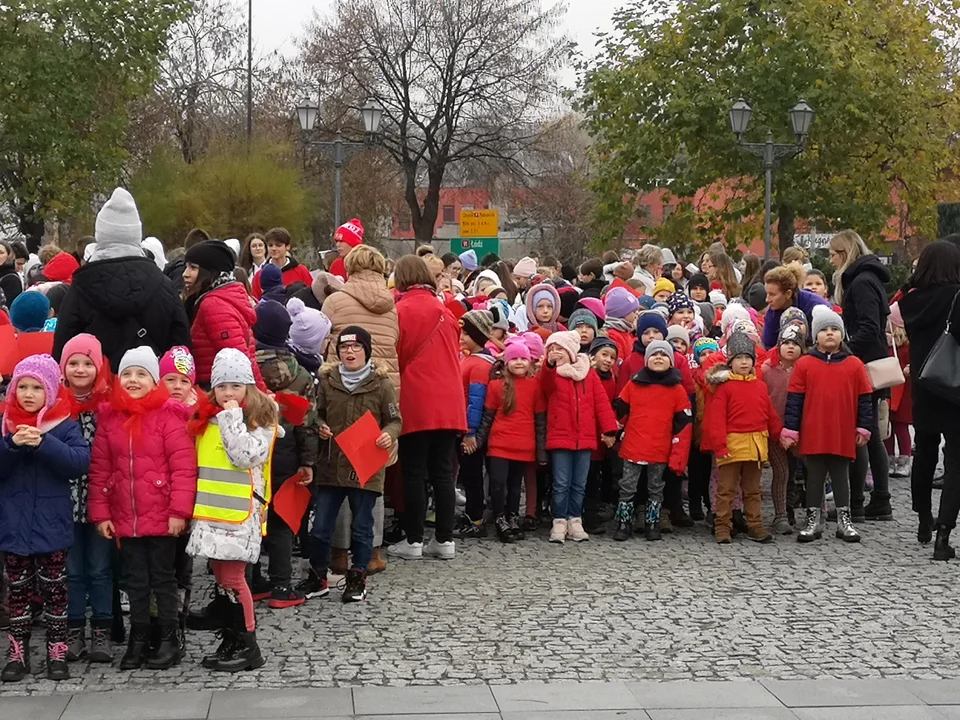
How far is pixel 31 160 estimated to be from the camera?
33.0 metres

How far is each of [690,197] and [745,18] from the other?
423 centimetres

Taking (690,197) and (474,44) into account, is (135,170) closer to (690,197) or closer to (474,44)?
(474,44)

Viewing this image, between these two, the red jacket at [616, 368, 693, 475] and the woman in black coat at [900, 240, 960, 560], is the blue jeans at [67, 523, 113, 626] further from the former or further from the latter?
the woman in black coat at [900, 240, 960, 560]

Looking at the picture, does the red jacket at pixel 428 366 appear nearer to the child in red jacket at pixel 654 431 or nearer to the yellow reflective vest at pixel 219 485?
the child in red jacket at pixel 654 431

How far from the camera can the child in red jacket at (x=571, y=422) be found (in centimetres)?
957

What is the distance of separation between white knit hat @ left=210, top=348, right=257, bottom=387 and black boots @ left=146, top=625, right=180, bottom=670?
1.20 metres

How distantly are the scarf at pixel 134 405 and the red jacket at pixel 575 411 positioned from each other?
3.78 m

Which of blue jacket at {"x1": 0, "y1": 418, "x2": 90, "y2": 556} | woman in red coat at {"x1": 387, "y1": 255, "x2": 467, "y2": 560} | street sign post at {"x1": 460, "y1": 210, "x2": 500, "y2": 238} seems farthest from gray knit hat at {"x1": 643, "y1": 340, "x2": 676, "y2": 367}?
A: street sign post at {"x1": 460, "y1": 210, "x2": 500, "y2": 238}

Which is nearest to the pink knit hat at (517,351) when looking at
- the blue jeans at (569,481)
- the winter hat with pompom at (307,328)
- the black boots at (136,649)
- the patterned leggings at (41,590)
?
the blue jeans at (569,481)

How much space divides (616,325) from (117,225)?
4.99 m

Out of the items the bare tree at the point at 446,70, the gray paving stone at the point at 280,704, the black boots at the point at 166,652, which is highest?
the bare tree at the point at 446,70

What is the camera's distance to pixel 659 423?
9.63 metres

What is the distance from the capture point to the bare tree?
45562 millimetres

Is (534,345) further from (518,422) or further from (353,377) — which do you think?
(353,377)
